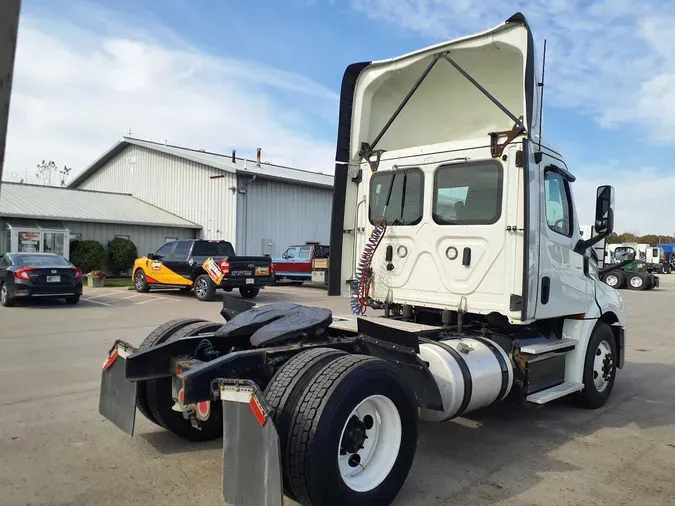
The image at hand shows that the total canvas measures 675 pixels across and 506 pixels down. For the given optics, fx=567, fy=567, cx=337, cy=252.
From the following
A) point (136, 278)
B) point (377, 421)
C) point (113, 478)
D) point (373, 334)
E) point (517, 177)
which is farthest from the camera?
point (136, 278)

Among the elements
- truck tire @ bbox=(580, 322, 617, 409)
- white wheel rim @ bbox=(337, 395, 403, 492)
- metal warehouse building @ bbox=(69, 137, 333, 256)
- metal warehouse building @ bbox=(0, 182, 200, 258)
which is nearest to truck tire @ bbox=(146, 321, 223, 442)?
white wheel rim @ bbox=(337, 395, 403, 492)

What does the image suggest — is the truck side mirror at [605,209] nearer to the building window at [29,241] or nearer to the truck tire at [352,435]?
the truck tire at [352,435]

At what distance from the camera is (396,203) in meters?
6.23

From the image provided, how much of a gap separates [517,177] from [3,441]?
16.6 feet

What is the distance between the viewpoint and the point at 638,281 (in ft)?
97.1

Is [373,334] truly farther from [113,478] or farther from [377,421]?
[113,478]

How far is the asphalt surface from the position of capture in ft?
12.8

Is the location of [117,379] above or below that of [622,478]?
above

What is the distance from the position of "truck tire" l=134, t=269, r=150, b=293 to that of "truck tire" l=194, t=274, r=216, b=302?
249 cm

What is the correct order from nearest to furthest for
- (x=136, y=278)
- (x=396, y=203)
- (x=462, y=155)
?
(x=462, y=155) → (x=396, y=203) → (x=136, y=278)

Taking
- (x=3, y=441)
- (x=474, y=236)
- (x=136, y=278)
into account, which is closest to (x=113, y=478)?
(x=3, y=441)

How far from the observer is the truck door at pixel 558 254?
5.58 metres

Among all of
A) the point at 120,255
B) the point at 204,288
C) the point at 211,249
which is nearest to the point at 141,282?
the point at 211,249

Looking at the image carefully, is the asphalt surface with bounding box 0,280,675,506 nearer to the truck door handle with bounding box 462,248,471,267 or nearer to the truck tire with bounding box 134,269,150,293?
the truck door handle with bounding box 462,248,471,267
